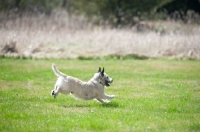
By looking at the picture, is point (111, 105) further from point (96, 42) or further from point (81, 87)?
point (96, 42)

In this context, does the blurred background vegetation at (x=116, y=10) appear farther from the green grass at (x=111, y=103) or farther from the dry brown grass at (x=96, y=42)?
the green grass at (x=111, y=103)

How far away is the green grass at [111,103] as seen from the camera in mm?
9570

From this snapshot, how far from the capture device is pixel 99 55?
82.2 feet

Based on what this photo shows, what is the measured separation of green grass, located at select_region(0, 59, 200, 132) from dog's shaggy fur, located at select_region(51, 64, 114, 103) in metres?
0.26

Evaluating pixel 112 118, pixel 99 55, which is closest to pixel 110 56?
pixel 99 55

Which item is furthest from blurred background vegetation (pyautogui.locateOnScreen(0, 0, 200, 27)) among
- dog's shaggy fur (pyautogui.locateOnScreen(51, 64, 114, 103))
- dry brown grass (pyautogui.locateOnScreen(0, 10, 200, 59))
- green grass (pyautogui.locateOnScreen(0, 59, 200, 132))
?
dog's shaggy fur (pyautogui.locateOnScreen(51, 64, 114, 103))

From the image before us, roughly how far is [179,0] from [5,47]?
22380 mm

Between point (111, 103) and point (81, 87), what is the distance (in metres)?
1.02

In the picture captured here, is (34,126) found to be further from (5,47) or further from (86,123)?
(5,47)

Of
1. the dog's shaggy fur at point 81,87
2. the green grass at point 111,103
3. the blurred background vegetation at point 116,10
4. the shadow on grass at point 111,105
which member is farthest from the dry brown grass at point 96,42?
the shadow on grass at point 111,105

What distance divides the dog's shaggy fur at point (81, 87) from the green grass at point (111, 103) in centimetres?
26

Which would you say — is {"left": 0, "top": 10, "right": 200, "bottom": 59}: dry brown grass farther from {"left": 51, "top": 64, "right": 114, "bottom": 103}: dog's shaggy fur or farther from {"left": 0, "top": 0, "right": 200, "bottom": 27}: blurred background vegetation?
{"left": 51, "top": 64, "right": 114, "bottom": 103}: dog's shaggy fur

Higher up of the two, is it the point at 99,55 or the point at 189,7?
the point at 189,7

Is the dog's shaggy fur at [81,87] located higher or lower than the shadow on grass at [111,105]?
higher
